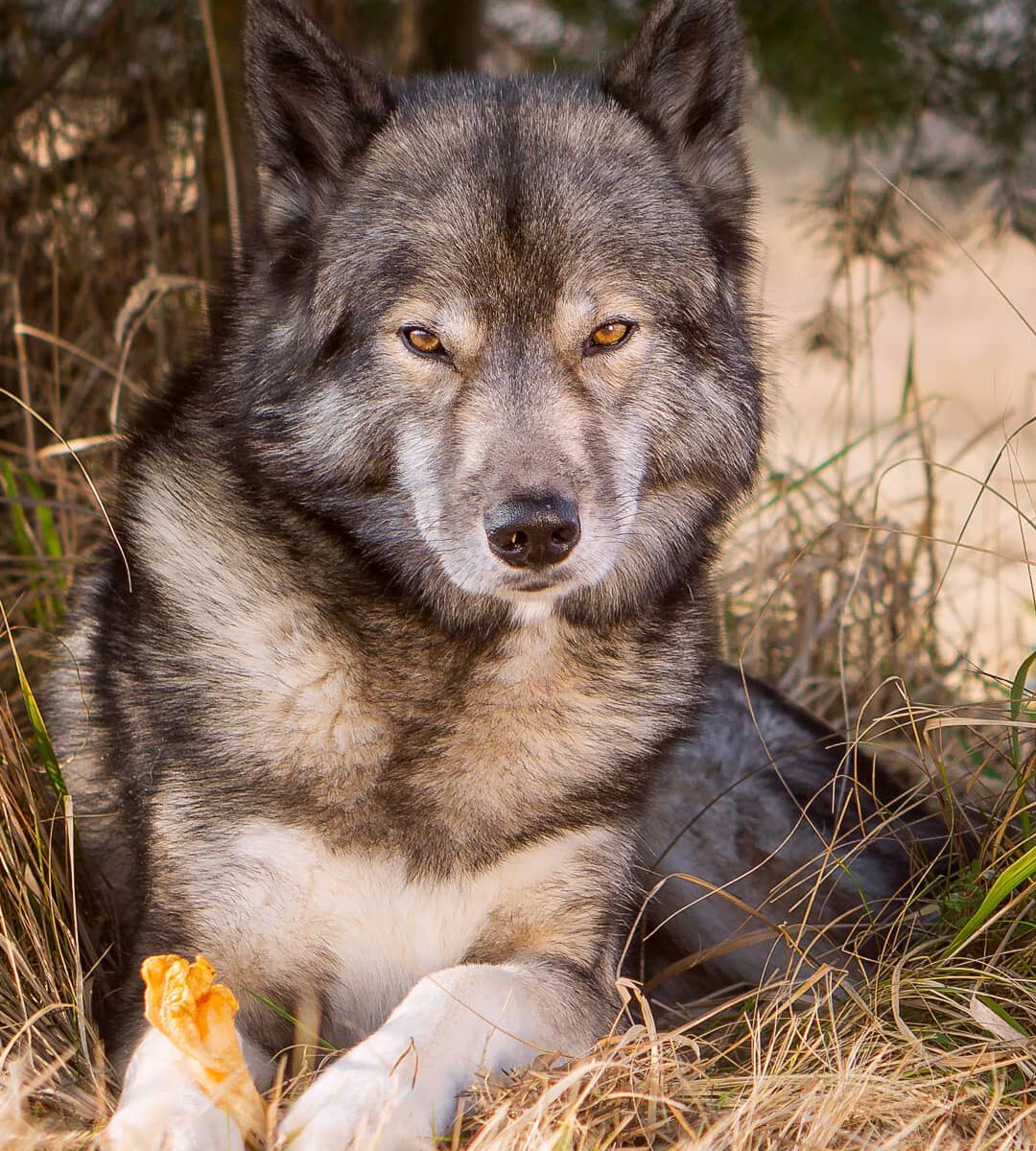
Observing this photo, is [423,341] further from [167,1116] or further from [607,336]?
[167,1116]

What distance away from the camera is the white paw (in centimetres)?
183

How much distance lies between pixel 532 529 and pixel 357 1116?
0.90 metres

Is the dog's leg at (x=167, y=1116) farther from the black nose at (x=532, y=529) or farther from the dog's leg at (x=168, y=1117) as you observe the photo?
the black nose at (x=532, y=529)

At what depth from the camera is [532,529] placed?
2109 millimetres

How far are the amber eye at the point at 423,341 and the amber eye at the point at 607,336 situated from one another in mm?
255

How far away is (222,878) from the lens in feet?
7.39

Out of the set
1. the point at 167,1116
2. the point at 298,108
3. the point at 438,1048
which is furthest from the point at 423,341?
the point at 167,1116

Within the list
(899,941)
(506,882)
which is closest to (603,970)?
(506,882)

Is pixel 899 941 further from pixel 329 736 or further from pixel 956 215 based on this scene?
pixel 956 215

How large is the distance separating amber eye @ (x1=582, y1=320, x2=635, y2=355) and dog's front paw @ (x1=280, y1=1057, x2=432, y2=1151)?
1.23 m

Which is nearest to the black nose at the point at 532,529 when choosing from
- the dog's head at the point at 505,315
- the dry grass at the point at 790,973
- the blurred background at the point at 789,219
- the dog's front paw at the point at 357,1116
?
the dog's head at the point at 505,315

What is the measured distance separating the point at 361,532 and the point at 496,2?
498cm

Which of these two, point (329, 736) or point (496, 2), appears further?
point (496, 2)

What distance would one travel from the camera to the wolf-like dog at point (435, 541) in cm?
224
